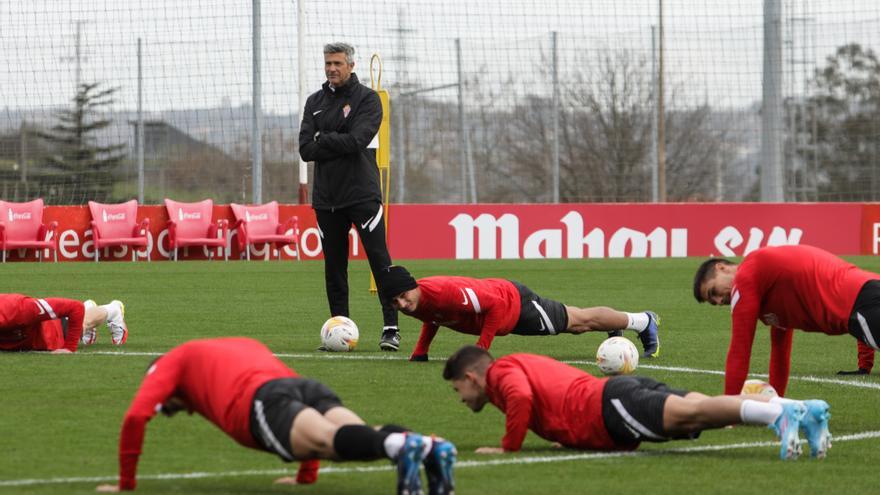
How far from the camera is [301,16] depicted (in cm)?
2384

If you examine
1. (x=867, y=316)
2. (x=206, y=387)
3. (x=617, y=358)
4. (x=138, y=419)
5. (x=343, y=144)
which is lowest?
(x=617, y=358)

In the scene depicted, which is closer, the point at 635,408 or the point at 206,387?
the point at 206,387

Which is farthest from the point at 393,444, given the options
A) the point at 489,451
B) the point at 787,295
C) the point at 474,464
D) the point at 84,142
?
the point at 84,142

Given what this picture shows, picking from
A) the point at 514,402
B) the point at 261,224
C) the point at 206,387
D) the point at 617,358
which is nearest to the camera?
the point at 206,387

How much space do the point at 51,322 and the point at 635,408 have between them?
5.83 m

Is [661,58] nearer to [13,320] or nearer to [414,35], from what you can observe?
[414,35]

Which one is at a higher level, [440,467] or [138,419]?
[138,419]

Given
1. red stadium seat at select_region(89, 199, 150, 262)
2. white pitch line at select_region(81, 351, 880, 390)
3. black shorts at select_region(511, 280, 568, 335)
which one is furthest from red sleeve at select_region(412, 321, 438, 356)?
red stadium seat at select_region(89, 199, 150, 262)

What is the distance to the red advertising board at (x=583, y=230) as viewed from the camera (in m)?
25.3

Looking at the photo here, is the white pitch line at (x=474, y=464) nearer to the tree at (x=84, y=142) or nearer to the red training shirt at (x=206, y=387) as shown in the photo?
the red training shirt at (x=206, y=387)

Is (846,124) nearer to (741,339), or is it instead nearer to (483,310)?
(483,310)

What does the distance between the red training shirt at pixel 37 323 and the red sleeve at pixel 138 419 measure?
15.6 feet

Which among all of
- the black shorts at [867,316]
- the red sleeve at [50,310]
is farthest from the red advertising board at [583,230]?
the black shorts at [867,316]

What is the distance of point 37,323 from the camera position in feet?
36.1
